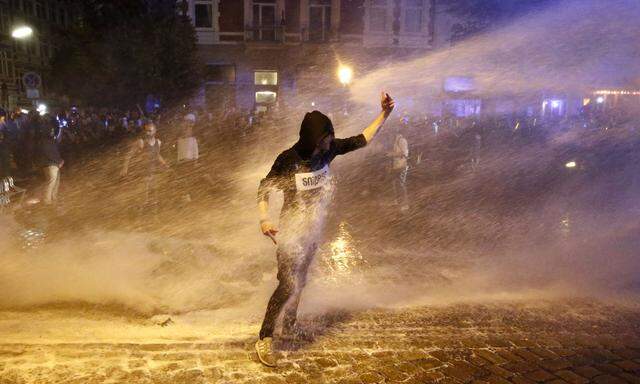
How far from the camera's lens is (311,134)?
13.4 feet

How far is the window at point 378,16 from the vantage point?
3050cm

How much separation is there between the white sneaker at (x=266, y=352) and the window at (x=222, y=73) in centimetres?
2747

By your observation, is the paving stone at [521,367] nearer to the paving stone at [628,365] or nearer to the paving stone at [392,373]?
the paving stone at [628,365]

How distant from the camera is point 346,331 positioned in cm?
472

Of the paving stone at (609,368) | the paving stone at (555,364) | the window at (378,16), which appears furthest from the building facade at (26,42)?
the paving stone at (609,368)

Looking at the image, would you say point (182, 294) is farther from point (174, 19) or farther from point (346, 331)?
point (174, 19)

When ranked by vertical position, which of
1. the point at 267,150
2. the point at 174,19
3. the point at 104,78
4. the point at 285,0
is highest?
the point at 285,0

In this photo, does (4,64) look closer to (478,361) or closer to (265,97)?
(265,97)

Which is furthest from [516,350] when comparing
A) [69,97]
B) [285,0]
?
[69,97]

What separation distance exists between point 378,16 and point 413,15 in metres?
2.05

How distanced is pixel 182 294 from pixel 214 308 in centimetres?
57

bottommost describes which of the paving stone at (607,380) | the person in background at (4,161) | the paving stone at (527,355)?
the paving stone at (527,355)

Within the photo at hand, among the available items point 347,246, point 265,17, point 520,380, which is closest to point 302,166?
point 520,380

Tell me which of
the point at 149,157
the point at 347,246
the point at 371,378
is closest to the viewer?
the point at 371,378
